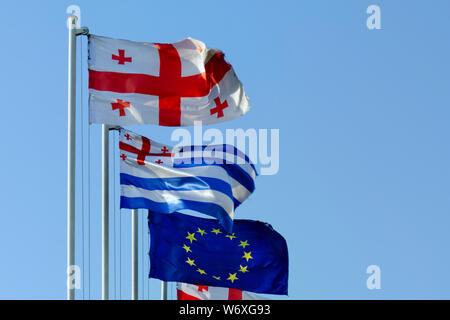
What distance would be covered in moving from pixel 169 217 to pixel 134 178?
105 inches

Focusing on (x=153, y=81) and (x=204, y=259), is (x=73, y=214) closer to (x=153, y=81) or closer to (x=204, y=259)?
(x=153, y=81)

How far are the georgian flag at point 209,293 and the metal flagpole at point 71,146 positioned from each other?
7955 mm

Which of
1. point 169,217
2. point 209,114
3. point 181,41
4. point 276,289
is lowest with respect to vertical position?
point 276,289

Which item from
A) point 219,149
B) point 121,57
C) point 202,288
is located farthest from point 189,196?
point 202,288

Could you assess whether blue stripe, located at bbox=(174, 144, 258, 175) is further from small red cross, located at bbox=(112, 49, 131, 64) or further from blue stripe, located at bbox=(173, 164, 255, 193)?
small red cross, located at bbox=(112, 49, 131, 64)

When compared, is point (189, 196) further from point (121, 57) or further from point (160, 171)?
point (121, 57)

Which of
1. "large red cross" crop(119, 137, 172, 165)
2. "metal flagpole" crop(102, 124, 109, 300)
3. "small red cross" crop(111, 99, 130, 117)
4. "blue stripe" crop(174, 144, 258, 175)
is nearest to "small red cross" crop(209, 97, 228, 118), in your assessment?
"blue stripe" crop(174, 144, 258, 175)

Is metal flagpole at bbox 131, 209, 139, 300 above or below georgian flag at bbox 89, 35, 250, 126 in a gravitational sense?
below

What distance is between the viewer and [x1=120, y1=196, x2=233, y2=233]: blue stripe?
25744 mm

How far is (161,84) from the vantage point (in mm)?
25531

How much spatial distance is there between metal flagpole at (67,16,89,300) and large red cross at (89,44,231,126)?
1014 mm

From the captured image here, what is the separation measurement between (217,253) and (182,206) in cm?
311
